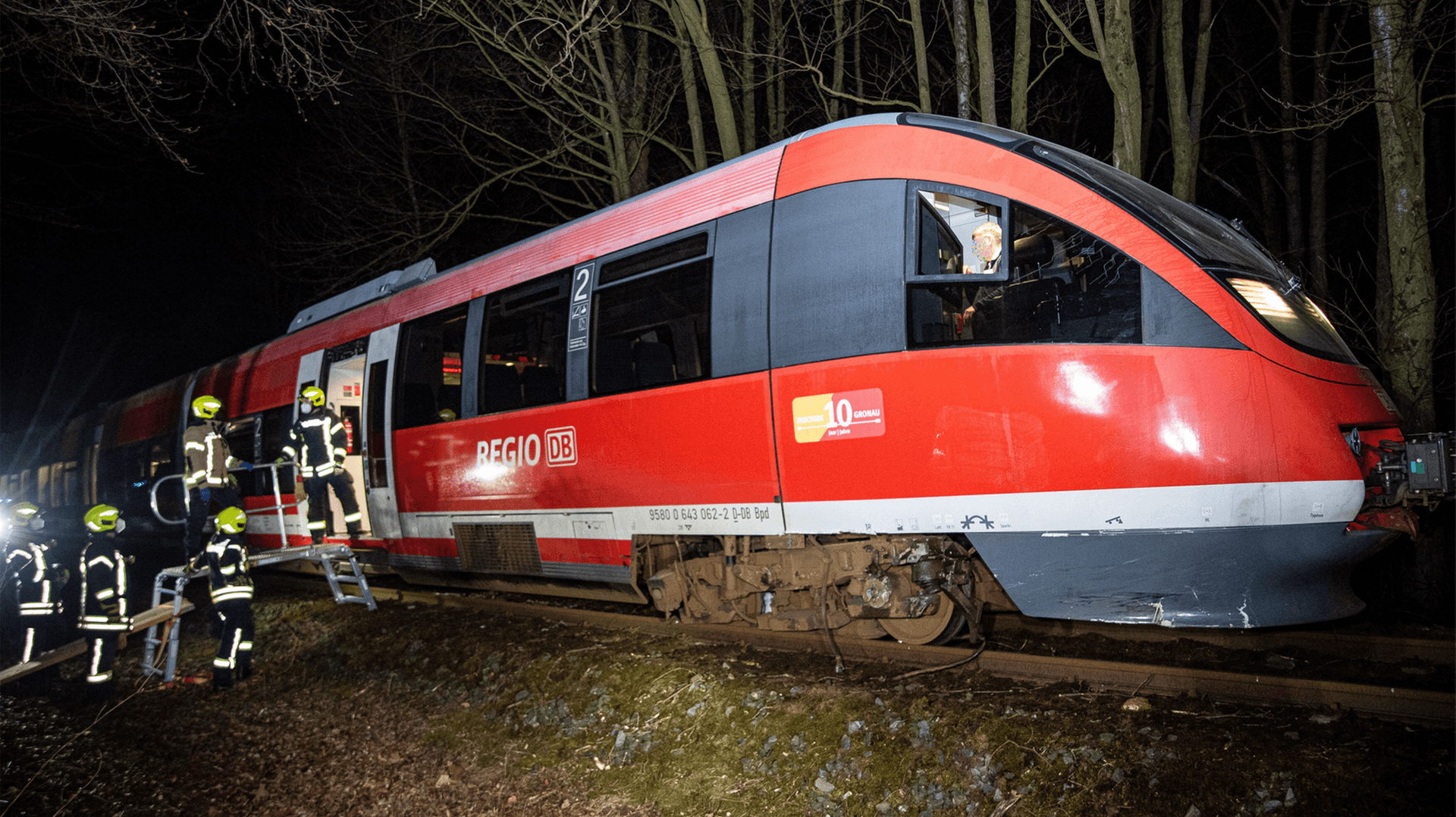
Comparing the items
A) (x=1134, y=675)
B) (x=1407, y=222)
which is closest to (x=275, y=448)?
(x=1134, y=675)

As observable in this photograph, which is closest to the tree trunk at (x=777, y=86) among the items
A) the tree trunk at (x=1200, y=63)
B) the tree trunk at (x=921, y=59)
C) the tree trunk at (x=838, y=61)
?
the tree trunk at (x=838, y=61)

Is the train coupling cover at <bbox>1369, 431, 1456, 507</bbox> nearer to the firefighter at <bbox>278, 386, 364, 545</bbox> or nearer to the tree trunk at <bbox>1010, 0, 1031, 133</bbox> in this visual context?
the tree trunk at <bbox>1010, 0, 1031, 133</bbox>

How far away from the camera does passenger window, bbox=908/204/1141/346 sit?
166 inches

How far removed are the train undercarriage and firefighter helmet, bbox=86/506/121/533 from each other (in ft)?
18.1

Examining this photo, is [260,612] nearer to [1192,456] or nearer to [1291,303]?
[1192,456]

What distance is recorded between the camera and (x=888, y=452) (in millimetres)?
4613

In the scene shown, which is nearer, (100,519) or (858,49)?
(100,519)

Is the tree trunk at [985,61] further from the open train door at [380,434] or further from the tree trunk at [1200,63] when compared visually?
the open train door at [380,434]

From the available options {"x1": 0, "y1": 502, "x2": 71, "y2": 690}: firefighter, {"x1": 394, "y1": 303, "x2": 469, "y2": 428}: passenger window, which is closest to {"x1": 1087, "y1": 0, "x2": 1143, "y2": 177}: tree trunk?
{"x1": 394, "y1": 303, "x2": 469, "y2": 428}: passenger window

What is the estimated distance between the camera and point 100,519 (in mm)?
7762

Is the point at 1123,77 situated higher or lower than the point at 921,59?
lower

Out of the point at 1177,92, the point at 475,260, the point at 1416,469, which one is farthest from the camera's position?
the point at 1177,92

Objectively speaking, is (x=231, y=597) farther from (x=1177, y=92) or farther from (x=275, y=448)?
(x=1177, y=92)

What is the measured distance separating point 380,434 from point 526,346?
Result: 116 inches
